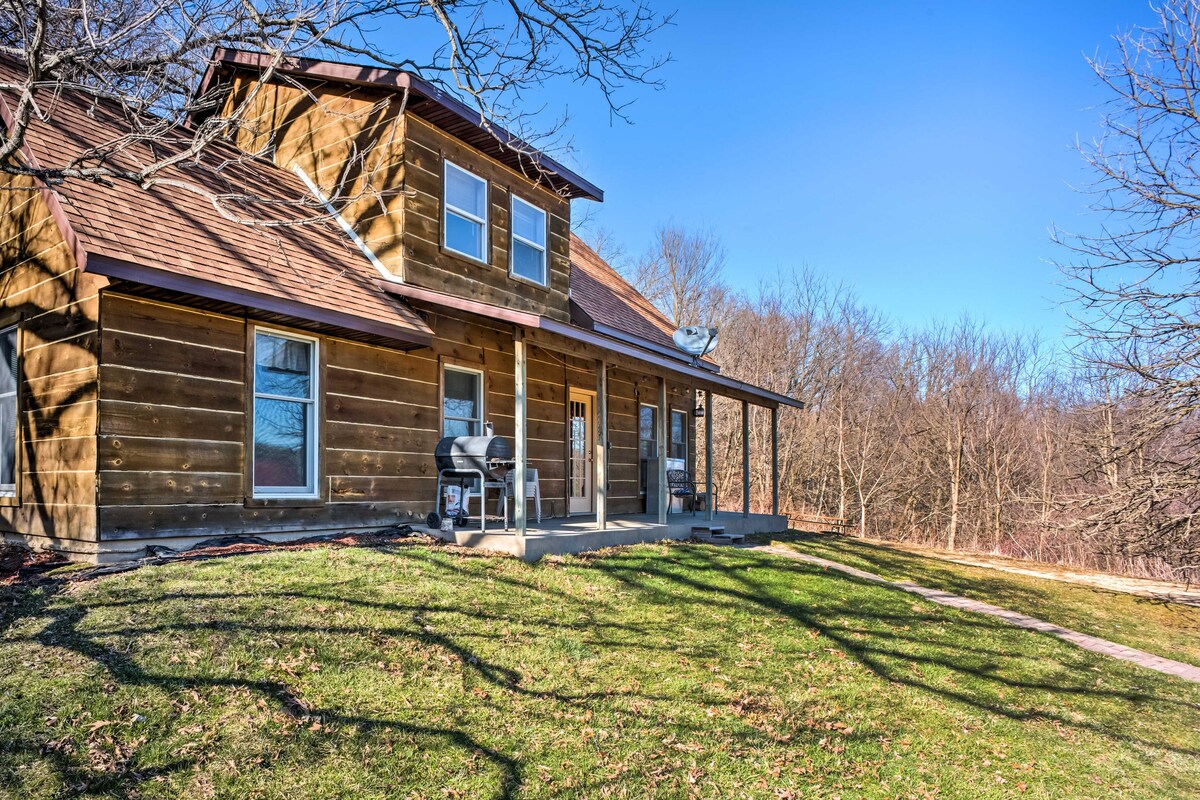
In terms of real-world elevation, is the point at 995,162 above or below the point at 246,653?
above

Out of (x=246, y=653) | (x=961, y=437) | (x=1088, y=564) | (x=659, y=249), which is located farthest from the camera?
(x=659, y=249)

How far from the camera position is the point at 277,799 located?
134 inches

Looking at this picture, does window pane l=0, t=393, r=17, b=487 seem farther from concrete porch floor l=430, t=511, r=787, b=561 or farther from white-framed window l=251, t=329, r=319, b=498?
concrete porch floor l=430, t=511, r=787, b=561

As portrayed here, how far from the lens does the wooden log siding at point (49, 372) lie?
21.2 feet

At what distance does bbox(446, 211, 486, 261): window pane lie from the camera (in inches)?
392

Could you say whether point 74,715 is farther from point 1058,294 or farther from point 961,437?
point 961,437

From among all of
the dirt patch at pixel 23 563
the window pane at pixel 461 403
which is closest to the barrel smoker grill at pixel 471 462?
the window pane at pixel 461 403

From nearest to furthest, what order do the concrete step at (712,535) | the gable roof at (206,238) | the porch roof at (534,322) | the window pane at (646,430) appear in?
the gable roof at (206,238), the porch roof at (534,322), the concrete step at (712,535), the window pane at (646,430)

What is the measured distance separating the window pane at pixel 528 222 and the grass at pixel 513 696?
18.2 feet

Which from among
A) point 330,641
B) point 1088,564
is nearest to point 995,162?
point 1088,564

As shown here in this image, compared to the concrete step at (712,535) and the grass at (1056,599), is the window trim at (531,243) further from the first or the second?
the grass at (1056,599)

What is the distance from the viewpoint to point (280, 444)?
307 inches

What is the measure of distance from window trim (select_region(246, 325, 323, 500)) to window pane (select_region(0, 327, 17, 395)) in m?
2.51

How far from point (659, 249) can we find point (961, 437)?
13.6 meters
